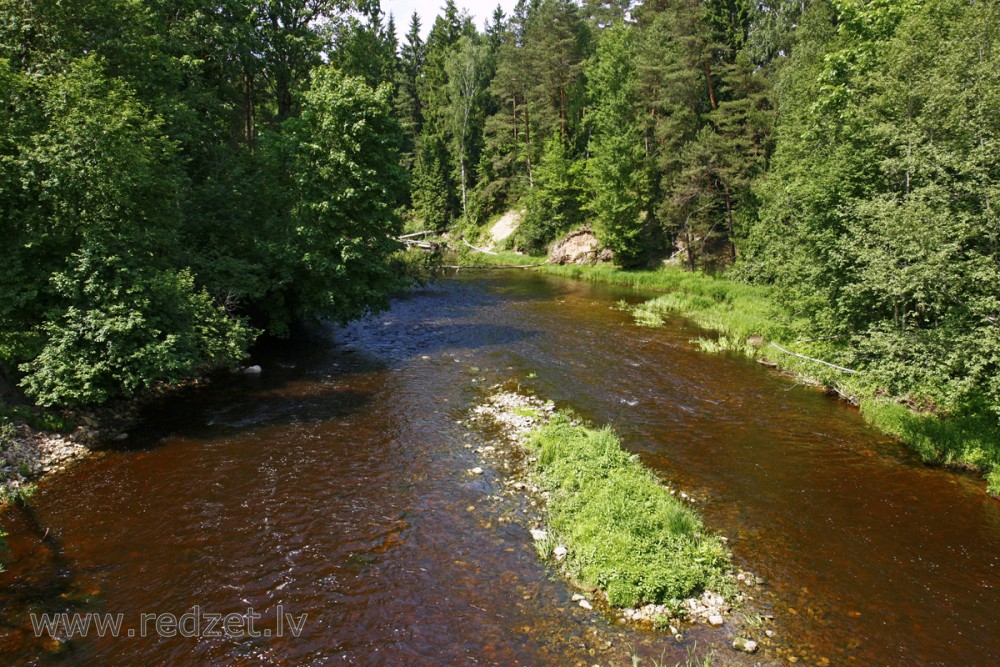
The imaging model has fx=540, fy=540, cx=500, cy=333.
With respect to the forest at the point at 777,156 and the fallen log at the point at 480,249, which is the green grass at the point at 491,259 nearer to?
the fallen log at the point at 480,249

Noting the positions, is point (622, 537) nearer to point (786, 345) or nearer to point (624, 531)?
point (624, 531)

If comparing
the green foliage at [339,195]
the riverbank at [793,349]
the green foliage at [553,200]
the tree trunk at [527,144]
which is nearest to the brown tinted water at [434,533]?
the riverbank at [793,349]

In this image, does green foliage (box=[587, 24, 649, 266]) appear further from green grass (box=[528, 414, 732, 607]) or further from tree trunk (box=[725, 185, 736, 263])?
green grass (box=[528, 414, 732, 607])

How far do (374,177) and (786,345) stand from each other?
71.6 feet

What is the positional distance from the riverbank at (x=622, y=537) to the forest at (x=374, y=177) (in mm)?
8650

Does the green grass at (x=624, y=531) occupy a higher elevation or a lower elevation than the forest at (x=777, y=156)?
lower

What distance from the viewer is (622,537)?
1107 cm

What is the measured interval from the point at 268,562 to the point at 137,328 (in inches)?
364

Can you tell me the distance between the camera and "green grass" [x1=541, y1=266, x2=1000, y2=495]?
15.7m

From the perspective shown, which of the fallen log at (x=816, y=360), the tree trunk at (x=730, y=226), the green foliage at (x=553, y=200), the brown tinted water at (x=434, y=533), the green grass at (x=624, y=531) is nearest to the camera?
the brown tinted water at (x=434, y=533)

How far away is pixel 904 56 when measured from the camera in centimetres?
1891

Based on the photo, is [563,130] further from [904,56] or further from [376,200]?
[904,56]

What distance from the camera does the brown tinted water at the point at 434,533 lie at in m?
9.30

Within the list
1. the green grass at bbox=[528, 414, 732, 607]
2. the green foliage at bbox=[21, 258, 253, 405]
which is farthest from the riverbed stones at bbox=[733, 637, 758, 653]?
the green foliage at bbox=[21, 258, 253, 405]
